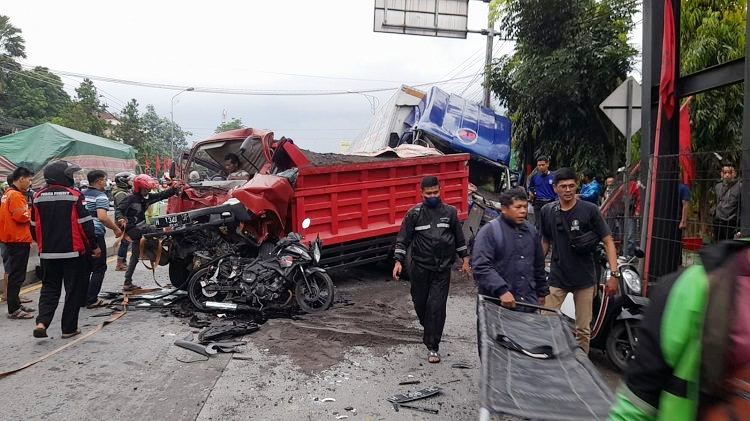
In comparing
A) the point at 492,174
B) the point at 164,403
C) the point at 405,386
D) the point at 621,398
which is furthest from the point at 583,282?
the point at 492,174

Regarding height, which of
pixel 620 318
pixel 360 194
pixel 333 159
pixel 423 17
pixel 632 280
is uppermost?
pixel 423 17

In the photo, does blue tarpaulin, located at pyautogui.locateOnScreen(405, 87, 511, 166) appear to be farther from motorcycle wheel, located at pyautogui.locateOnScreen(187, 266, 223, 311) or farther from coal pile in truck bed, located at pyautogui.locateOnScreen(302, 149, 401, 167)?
motorcycle wheel, located at pyautogui.locateOnScreen(187, 266, 223, 311)

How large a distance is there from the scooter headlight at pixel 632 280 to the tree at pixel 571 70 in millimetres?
8099

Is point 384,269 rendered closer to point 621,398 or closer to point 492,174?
point 492,174

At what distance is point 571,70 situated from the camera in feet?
37.6

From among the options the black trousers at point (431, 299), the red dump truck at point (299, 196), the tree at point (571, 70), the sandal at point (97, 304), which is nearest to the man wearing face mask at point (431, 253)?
the black trousers at point (431, 299)

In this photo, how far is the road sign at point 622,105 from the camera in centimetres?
604

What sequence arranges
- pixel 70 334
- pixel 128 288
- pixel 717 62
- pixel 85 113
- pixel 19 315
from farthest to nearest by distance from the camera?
pixel 85 113 → pixel 717 62 → pixel 128 288 → pixel 19 315 → pixel 70 334

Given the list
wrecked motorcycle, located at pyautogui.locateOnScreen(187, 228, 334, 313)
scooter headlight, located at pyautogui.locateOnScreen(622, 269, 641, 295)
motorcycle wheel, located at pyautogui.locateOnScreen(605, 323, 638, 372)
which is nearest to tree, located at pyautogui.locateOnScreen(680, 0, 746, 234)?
scooter headlight, located at pyautogui.locateOnScreen(622, 269, 641, 295)

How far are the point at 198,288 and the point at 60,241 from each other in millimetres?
1571

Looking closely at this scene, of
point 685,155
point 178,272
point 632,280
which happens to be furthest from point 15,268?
point 685,155

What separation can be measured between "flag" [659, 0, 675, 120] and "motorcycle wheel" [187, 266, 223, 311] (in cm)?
529

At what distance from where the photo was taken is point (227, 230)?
6.66 metres

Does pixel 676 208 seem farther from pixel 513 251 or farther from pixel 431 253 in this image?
pixel 431 253
